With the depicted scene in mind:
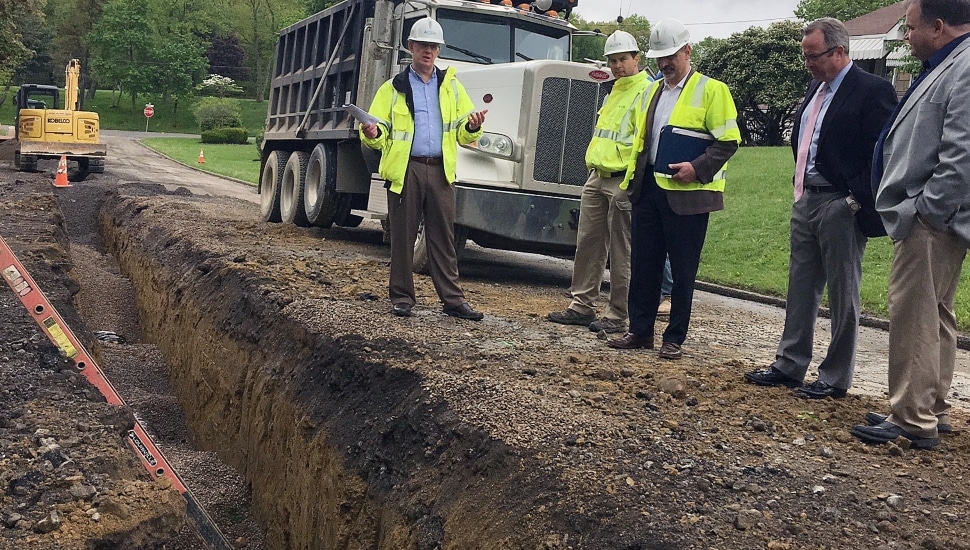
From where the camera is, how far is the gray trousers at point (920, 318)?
414 cm

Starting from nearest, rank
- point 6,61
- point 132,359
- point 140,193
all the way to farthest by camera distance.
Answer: point 132,359
point 140,193
point 6,61

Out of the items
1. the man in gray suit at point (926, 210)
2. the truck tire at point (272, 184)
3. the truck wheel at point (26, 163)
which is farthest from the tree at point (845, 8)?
the man in gray suit at point (926, 210)

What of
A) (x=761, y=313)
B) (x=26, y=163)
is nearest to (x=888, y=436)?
(x=761, y=313)

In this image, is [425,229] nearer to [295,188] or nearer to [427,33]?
[427,33]

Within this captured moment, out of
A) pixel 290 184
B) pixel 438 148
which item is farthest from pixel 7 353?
pixel 290 184

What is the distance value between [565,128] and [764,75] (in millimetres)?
20550

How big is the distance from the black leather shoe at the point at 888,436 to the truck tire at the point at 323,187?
7957mm

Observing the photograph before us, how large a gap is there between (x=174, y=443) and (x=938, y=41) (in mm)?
6203

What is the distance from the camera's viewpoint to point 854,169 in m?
4.96

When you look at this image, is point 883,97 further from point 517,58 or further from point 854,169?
point 517,58

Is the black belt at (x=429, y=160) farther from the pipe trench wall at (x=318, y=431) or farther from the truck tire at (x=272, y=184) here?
the truck tire at (x=272, y=184)

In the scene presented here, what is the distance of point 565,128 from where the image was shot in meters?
9.09

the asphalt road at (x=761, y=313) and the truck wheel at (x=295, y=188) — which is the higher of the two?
the truck wheel at (x=295, y=188)

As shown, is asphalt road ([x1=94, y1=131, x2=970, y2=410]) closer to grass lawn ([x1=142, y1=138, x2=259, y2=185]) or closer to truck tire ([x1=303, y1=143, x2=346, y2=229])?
truck tire ([x1=303, y1=143, x2=346, y2=229])
